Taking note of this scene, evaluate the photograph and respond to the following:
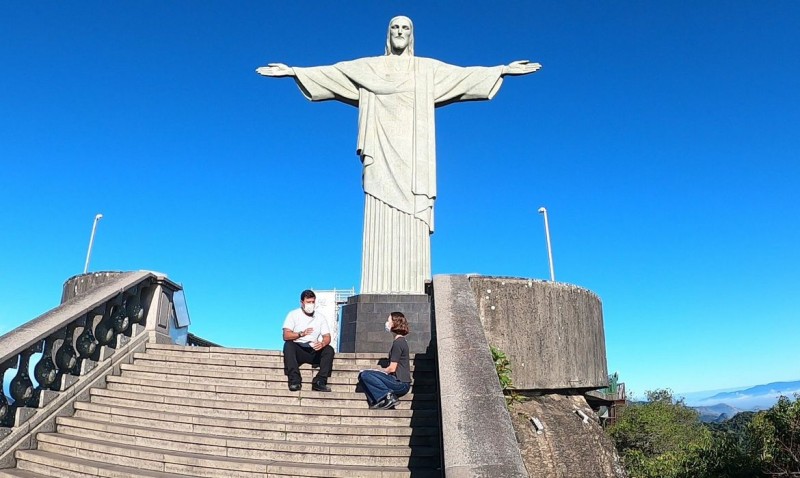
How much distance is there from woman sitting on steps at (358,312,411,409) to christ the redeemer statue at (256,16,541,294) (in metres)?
3.53

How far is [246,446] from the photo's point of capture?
4.86 m

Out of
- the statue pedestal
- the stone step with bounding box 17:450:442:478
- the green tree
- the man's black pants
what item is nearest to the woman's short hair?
the man's black pants

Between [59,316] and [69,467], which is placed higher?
[59,316]

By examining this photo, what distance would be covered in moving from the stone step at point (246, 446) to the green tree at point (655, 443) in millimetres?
21527

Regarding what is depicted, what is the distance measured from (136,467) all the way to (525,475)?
11.3ft

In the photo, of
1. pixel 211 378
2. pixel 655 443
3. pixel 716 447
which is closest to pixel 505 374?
pixel 211 378

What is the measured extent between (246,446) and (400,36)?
24.2 feet

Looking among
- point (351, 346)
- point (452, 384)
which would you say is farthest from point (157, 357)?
point (452, 384)

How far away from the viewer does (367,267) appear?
9.28 metres

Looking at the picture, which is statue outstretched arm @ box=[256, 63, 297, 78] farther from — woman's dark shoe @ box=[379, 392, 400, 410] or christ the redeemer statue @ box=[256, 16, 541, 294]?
woman's dark shoe @ box=[379, 392, 400, 410]

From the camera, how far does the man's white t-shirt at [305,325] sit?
5.89m

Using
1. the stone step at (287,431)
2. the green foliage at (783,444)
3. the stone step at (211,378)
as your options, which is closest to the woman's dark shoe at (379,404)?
the stone step at (287,431)

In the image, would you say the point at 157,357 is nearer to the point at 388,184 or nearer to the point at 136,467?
the point at 136,467

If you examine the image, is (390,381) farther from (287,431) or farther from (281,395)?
(281,395)
